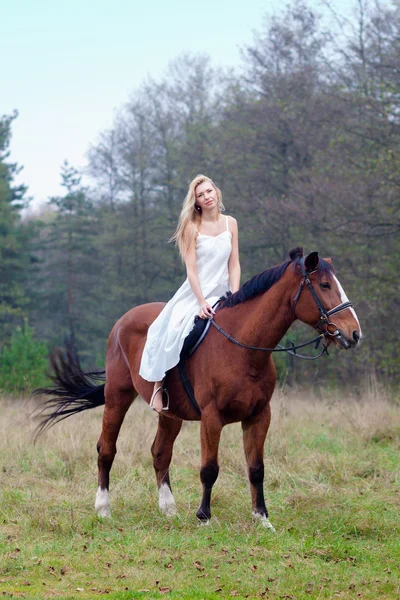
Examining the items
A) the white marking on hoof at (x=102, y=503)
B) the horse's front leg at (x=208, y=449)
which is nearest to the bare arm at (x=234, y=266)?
the horse's front leg at (x=208, y=449)

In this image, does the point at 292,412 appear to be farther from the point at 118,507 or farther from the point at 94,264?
the point at 94,264

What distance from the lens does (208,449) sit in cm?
564

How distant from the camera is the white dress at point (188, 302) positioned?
19.9 feet

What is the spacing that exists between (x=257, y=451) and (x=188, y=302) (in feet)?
4.45

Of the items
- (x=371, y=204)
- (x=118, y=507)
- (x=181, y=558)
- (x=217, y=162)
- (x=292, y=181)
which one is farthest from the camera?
(x=217, y=162)

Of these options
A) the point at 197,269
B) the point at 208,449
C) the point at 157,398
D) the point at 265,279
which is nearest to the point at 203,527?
the point at 208,449

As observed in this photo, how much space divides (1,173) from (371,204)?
63.1 feet

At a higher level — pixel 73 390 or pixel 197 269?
pixel 197 269

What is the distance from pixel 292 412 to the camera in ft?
39.9

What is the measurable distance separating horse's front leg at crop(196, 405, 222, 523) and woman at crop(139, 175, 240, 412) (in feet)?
1.99

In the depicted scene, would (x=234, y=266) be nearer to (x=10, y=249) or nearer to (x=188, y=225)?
(x=188, y=225)

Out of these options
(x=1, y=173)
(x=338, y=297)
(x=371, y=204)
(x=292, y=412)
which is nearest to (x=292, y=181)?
(x=371, y=204)

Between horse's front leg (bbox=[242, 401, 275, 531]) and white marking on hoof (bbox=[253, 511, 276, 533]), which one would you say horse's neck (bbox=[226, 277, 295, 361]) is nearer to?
horse's front leg (bbox=[242, 401, 275, 531])

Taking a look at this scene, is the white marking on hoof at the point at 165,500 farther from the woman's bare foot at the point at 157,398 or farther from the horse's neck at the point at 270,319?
the horse's neck at the point at 270,319
